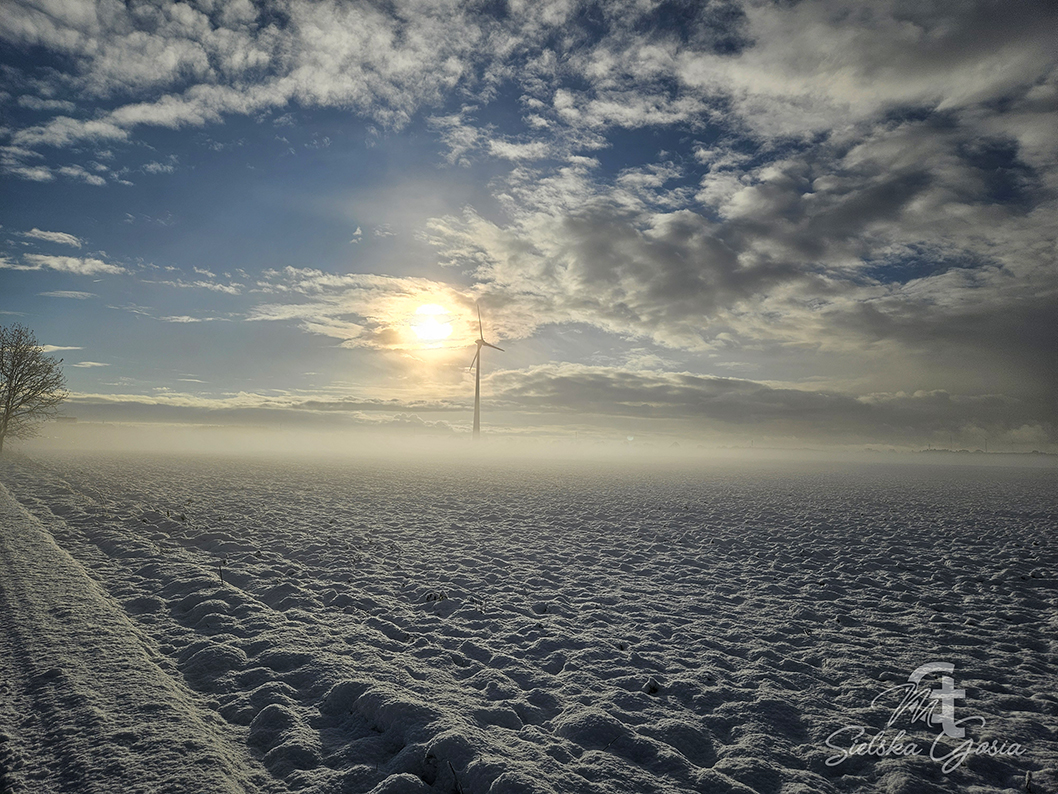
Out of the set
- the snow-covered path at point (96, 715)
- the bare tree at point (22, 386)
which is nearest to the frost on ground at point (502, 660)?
the snow-covered path at point (96, 715)

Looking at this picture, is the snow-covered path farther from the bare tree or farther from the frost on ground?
the bare tree

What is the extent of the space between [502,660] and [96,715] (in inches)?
191

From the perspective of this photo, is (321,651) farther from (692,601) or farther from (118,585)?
(692,601)

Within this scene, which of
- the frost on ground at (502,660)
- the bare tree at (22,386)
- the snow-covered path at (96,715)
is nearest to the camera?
the snow-covered path at (96,715)

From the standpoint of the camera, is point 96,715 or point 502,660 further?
point 502,660

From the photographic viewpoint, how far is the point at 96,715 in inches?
199

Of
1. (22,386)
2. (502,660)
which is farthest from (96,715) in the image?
(22,386)

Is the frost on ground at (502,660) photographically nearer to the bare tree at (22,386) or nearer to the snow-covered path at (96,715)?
the snow-covered path at (96,715)

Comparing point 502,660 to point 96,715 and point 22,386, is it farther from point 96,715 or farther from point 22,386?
point 22,386

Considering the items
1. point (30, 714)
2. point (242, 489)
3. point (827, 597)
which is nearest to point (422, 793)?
point (30, 714)

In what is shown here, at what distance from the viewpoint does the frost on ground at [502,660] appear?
471 cm

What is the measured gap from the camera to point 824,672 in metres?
7.01

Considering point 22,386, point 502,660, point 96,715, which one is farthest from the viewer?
point 22,386

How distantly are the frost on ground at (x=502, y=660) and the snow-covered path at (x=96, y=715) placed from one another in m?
0.03
